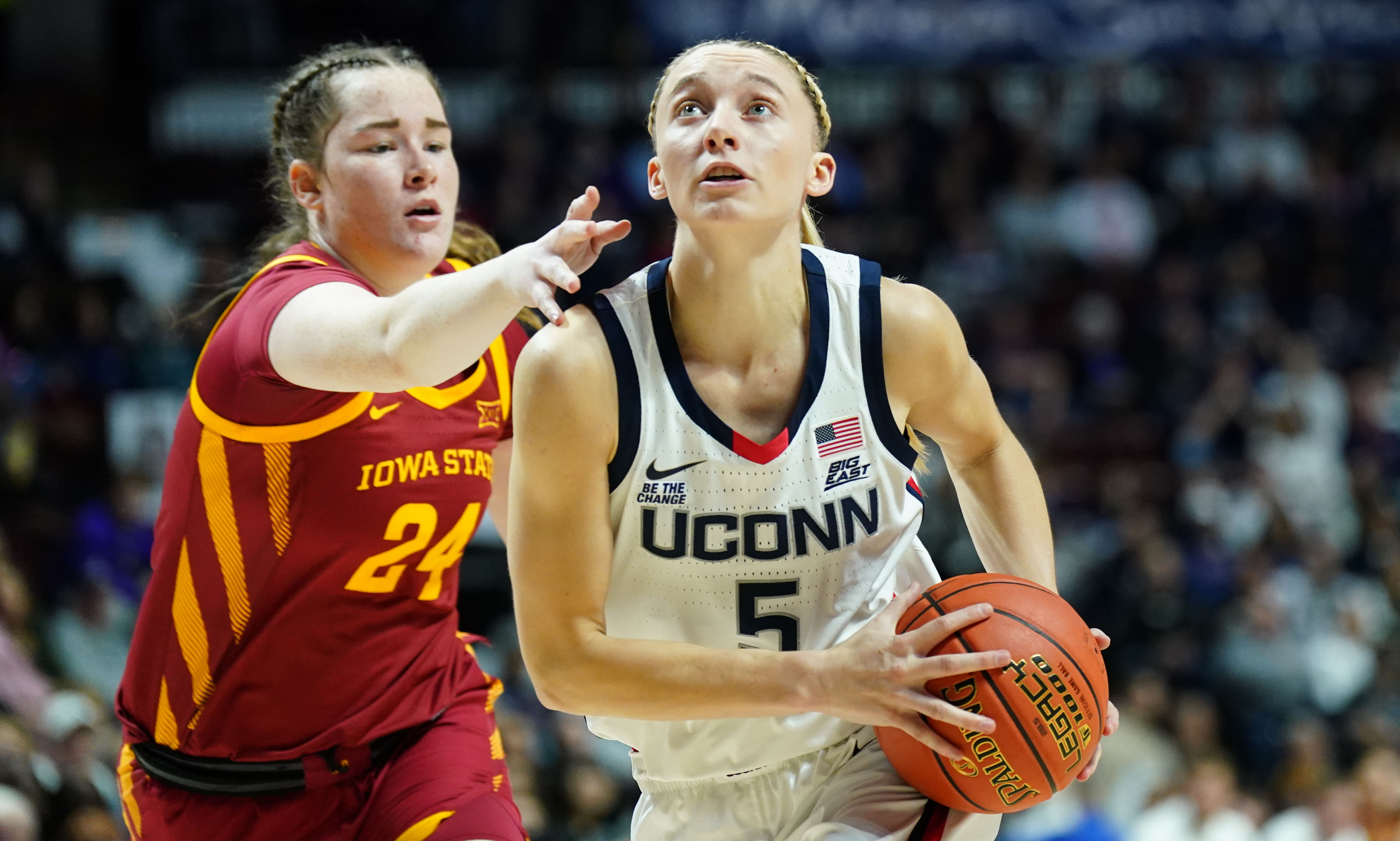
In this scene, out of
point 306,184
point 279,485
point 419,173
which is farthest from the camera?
point 306,184

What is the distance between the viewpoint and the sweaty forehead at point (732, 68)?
109 inches

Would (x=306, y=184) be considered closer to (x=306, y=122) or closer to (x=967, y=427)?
(x=306, y=122)

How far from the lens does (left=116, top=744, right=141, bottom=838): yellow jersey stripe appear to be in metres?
3.27

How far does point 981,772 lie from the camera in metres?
2.58

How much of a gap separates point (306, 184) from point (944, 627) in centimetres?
195

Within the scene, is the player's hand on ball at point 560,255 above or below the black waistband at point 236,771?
above

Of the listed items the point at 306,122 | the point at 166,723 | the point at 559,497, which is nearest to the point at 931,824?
the point at 559,497

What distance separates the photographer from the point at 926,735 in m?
2.48

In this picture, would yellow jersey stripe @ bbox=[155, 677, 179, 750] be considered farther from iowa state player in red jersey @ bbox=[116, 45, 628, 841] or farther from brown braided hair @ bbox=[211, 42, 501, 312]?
brown braided hair @ bbox=[211, 42, 501, 312]

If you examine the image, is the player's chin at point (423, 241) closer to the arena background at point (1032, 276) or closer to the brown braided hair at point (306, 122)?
the brown braided hair at point (306, 122)

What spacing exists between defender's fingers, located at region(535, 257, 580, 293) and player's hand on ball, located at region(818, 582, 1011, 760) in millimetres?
770

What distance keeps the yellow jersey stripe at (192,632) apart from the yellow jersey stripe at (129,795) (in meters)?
0.29

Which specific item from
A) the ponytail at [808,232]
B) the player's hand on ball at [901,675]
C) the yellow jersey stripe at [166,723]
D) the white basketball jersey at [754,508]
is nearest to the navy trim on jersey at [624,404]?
the white basketball jersey at [754,508]

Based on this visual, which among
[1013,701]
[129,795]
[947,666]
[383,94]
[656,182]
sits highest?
[383,94]
